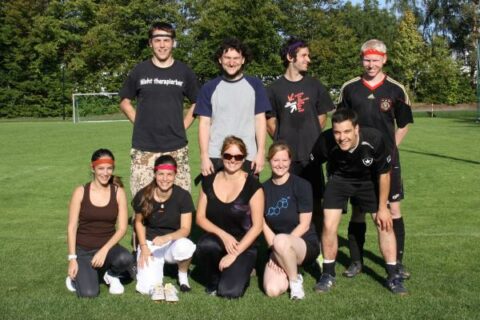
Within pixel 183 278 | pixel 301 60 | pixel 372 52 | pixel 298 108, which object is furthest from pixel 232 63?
pixel 183 278

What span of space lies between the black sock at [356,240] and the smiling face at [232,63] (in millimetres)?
1813

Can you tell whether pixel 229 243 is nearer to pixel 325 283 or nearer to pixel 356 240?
pixel 325 283

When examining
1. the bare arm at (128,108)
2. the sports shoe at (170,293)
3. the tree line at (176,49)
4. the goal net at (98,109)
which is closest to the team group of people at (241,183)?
the sports shoe at (170,293)

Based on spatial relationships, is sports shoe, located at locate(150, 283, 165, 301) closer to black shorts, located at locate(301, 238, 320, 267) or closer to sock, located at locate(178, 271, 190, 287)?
sock, located at locate(178, 271, 190, 287)

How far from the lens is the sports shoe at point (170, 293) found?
5.03m

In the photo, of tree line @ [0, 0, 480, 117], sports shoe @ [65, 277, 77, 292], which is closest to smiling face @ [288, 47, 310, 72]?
sports shoe @ [65, 277, 77, 292]

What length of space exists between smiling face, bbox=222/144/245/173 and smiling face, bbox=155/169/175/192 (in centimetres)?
50

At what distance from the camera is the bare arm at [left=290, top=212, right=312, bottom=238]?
5.46 meters

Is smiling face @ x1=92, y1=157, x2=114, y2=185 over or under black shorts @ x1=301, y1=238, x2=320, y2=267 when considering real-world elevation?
over

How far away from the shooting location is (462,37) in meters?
67.6

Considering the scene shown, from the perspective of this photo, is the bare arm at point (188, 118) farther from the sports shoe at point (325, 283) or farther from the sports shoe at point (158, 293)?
the sports shoe at point (325, 283)

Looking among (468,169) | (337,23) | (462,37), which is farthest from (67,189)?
(462,37)

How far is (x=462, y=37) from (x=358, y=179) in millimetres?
67405

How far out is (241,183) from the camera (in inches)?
215
